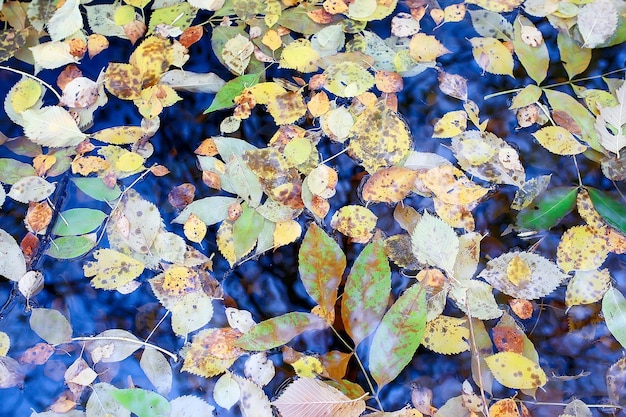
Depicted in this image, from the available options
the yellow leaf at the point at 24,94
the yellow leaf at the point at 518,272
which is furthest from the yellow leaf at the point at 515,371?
the yellow leaf at the point at 24,94

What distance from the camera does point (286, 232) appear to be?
2.80 feet

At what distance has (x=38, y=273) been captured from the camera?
85 cm

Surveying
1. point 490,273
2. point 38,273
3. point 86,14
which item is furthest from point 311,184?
point 86,14

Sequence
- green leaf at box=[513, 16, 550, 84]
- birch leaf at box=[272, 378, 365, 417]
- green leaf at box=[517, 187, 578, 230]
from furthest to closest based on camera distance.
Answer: green leaf at box=[513, 16, 550, 84] < green leaf at box=[517, 187, 578, 230] < birch leaf at box=[272, 378, 365, 417]

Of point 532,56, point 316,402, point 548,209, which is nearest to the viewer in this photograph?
point 316,402

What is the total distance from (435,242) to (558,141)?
0.93 ft

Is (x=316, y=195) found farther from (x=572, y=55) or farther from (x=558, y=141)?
(x=572, y=55)

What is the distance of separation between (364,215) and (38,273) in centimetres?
53

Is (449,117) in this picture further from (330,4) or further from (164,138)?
(164,138)

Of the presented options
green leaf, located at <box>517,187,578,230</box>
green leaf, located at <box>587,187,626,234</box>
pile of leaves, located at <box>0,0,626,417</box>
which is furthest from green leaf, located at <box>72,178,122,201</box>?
green leaf, located at <box>587,187,626,234</box>

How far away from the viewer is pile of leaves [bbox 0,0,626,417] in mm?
769

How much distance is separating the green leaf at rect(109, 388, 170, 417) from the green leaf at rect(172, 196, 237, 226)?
0.27m

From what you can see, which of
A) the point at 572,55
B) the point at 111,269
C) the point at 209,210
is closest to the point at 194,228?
the point at 209,210

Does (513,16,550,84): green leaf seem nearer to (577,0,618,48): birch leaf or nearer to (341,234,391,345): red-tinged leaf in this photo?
(577,0,618,48): birch leaf
